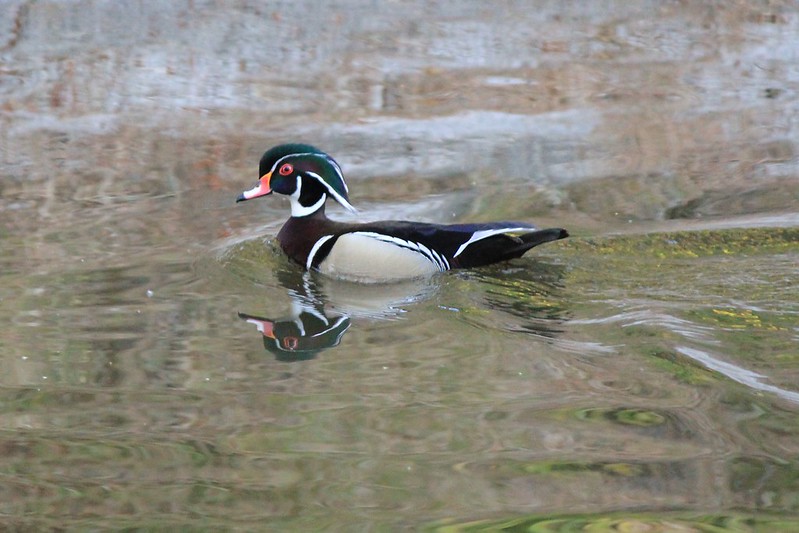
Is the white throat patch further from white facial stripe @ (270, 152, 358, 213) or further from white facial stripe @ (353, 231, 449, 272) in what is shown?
white facial stripe @ (353, 231, 449, 272)

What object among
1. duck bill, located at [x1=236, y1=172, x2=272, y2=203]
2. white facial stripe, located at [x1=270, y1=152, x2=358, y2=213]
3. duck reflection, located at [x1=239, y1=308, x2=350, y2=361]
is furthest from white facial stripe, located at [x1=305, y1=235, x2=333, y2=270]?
duck reflection, located at [x1=239, y1=308, x2=350, y2=361]

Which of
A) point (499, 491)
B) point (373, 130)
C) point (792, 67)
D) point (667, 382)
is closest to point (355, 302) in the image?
point (667, 382)

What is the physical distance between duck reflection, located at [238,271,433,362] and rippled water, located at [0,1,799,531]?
0.03 metres

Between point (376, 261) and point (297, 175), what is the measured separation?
3.34 ft

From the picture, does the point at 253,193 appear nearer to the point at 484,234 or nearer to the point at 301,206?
the point at 301,206

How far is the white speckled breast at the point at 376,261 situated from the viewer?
311 inches

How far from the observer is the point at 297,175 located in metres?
8.53

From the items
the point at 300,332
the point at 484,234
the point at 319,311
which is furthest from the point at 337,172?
the point at 300,332

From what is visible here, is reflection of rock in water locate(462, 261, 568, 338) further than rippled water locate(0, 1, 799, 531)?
Yes

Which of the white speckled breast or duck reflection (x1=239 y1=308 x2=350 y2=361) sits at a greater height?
the white speckled breast

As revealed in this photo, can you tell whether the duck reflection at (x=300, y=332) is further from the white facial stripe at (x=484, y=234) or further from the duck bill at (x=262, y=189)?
the duck bill at (x=262, y=189)

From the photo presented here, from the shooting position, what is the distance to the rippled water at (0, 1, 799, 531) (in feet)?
16.8

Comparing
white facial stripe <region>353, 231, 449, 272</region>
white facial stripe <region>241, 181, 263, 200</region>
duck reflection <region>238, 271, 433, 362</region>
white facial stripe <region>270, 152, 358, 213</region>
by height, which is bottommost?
duck reflection <region>238, 271, 433, 362</region>

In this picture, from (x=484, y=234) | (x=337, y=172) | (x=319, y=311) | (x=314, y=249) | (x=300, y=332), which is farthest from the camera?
(x=337, y=172)
